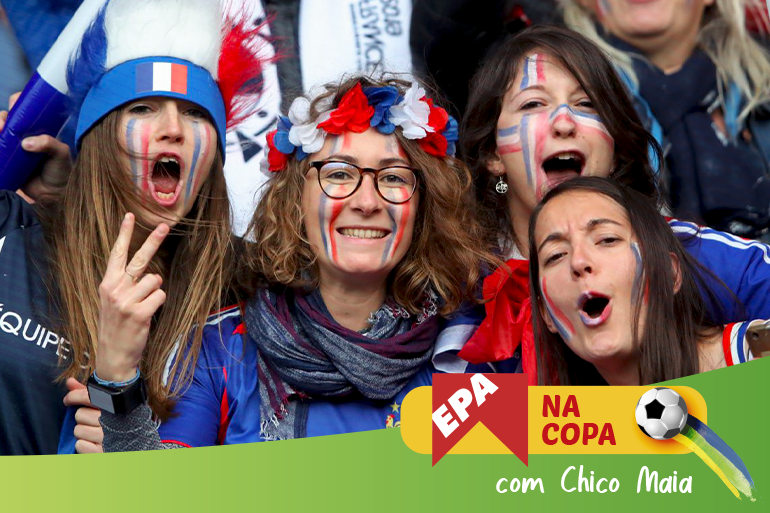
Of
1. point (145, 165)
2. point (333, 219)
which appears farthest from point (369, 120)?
point (145, 165)

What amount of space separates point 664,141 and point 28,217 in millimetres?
2404

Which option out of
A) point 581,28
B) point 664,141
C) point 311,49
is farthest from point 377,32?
point 664,141

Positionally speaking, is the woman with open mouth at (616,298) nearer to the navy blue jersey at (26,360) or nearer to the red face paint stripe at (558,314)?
the red face paint stripe at (558,314)

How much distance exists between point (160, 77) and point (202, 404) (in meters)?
1.03

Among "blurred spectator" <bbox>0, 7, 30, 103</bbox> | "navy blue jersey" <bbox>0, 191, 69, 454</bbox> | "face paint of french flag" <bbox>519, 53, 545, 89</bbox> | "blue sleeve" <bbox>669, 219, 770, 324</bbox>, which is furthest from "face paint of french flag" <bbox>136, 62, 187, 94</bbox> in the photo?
"blue sleeve" <bbox>669, 219, 770, 324</bbox>

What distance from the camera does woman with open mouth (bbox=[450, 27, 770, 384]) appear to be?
122 inches

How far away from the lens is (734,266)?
312cm

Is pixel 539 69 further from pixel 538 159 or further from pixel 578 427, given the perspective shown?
pixel 578 427

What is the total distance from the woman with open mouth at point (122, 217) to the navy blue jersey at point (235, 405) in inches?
2.2

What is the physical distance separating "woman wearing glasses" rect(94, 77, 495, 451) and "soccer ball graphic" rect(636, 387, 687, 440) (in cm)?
71

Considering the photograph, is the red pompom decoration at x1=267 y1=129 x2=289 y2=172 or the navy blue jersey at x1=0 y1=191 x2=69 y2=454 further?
the red pompom decoration at x1=267 y1=129 x2=289 y2=172

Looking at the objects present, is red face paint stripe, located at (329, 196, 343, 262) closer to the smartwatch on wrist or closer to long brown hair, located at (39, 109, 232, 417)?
long brown hair, located at (39, 109, 232, 417)

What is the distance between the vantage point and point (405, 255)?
3215 millimetres

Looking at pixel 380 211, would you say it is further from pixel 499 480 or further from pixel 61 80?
pixel 61 80
